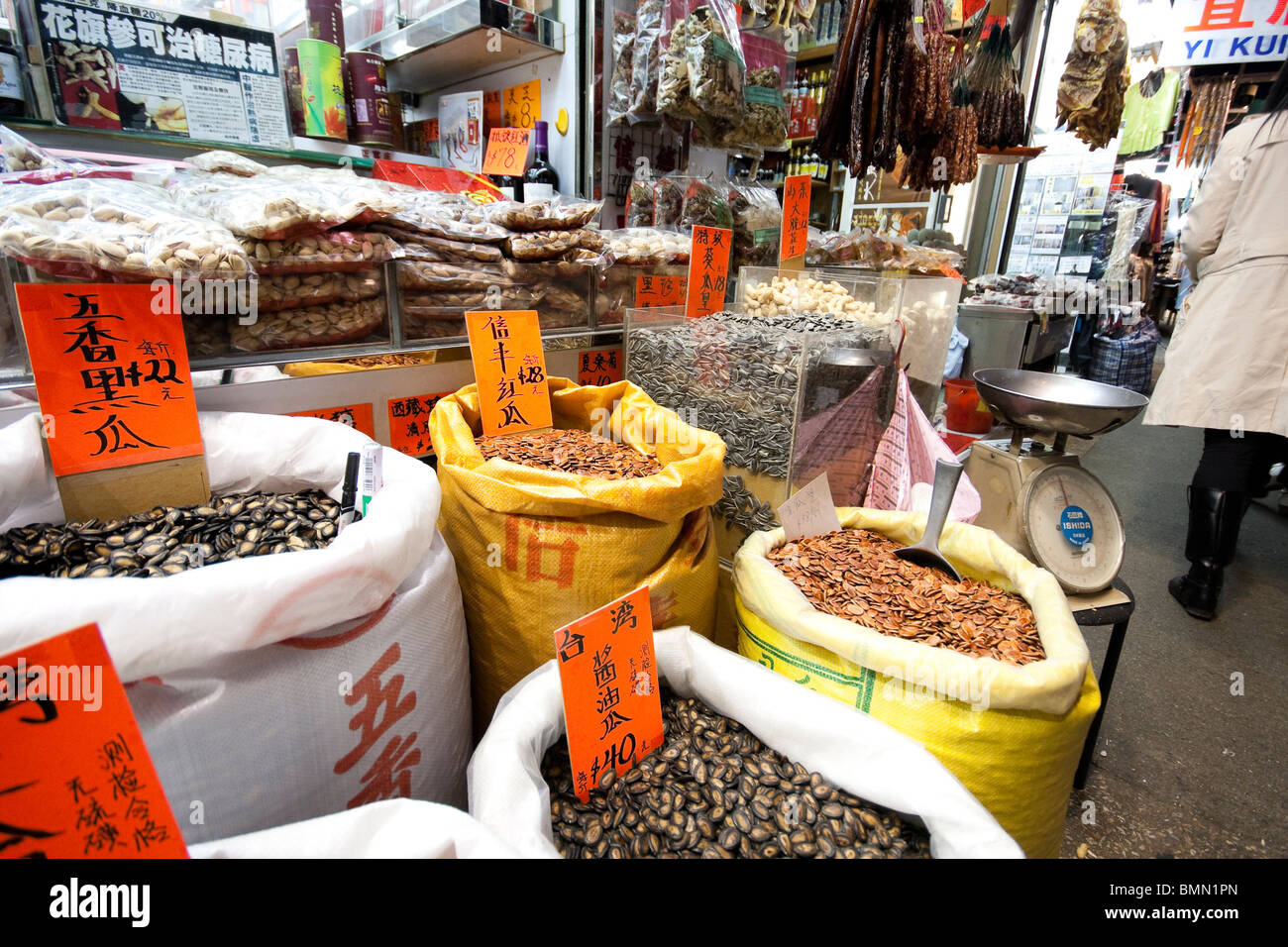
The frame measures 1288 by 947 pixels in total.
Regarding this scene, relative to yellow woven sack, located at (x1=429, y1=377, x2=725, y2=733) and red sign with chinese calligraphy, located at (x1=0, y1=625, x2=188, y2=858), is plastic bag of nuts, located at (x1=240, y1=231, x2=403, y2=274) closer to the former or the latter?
yellow woven sack, located at (x1=429, y1=377, x2=725, y2=733)

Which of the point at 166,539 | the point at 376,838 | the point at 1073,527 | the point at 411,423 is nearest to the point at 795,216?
the point at 1073,527

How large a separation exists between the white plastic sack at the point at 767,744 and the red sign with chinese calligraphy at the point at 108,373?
2.12 feet

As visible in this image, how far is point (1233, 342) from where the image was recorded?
7.23 ft

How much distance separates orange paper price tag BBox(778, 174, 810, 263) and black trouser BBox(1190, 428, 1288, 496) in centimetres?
178

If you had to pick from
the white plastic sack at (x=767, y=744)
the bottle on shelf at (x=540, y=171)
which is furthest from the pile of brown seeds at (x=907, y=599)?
the bottle on shelf at (x=540, y=171)

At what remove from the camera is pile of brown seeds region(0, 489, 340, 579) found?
74 cm

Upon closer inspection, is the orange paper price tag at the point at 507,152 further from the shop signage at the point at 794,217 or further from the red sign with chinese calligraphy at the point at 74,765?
the red sign with chinese calligraphy at the point at 74,765

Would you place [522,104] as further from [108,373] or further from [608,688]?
[608,688]

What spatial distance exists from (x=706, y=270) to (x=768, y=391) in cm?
47

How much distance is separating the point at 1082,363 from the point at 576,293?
6179 millimetres

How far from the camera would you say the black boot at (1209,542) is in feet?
7.39

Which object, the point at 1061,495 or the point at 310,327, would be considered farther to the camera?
the point at 1061,495
